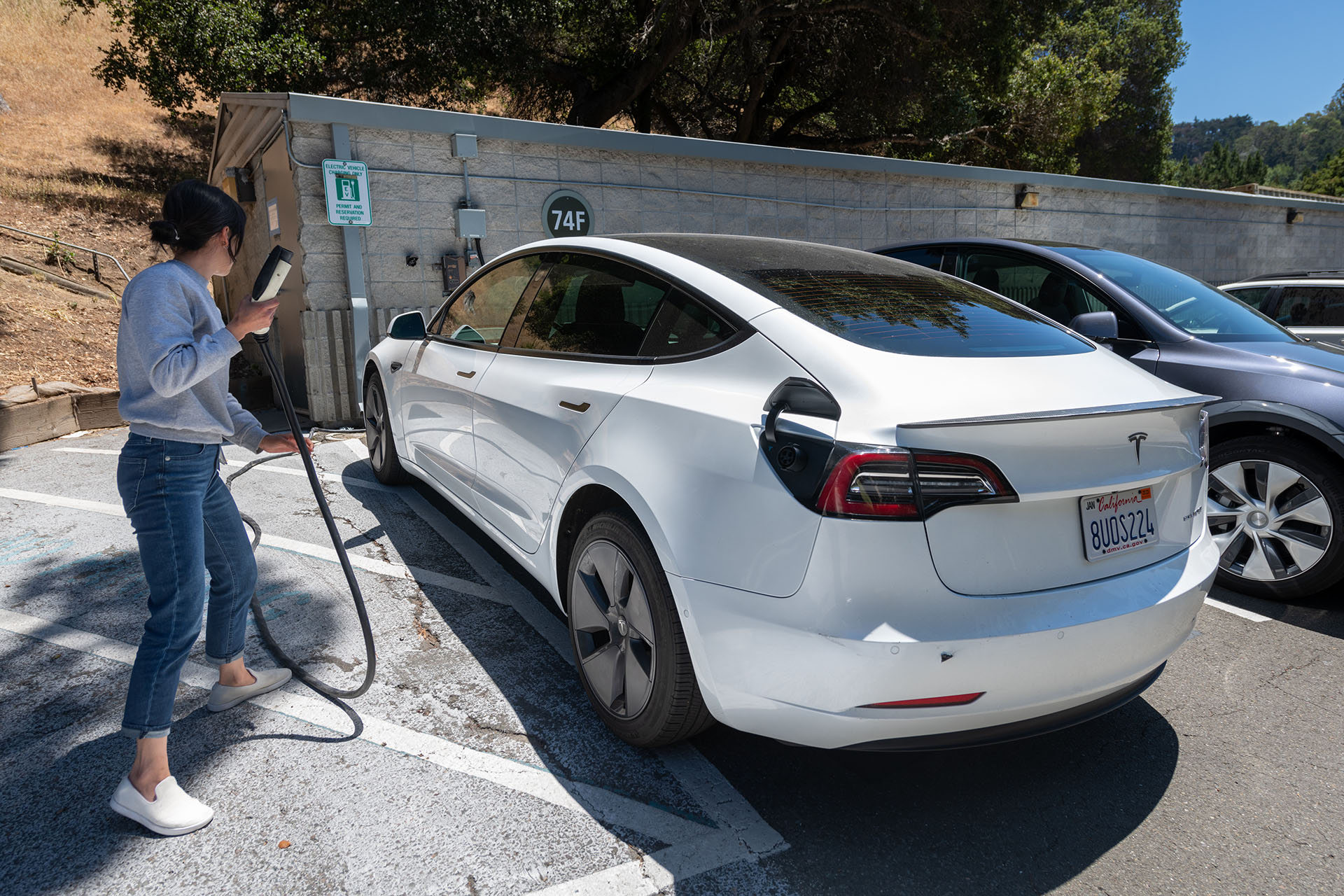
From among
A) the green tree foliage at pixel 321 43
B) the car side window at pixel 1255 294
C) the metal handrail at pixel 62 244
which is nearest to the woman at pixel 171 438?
the car side window at pixel 1255 294

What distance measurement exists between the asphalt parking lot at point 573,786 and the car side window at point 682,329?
1307 millimetres

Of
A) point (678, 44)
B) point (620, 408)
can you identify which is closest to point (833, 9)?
point (678, 44)

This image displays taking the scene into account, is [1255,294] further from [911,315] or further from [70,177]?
[70,177]

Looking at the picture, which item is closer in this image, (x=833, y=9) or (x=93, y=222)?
(x=833, y=9)

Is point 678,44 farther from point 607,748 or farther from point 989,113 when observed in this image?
point 607,748

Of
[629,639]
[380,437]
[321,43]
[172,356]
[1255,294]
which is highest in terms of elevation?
[321,43]

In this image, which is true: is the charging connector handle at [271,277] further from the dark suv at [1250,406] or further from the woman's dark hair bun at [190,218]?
the dark suv at [1250,406]

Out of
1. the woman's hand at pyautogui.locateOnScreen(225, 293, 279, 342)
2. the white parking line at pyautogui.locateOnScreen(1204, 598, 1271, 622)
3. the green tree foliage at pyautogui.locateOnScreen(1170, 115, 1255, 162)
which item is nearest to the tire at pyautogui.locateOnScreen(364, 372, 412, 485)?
the woman's hand at pyautogui.locateOnScreen(225, 293, 279, 342)

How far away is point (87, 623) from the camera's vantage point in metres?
3.43

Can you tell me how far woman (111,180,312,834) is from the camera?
2.13 metres

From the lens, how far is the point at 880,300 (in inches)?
105

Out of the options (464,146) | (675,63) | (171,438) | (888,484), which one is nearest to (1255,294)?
(888,484)

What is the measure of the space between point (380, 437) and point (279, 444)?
9.13ft

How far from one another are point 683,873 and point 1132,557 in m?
1.50
